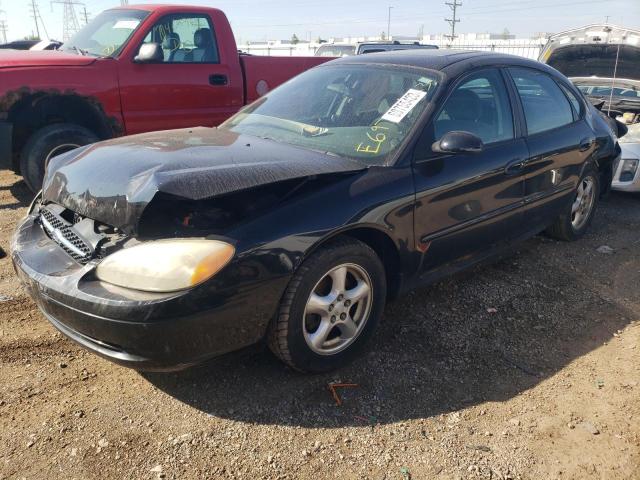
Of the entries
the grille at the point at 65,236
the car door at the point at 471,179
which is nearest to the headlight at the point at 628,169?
the car door at the point at 471,179

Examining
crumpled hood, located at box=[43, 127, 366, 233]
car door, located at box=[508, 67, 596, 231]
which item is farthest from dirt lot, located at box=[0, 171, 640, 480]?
car door, located at box=[508, 67, 596, 231]

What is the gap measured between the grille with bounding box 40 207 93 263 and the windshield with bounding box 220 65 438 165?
1284mm

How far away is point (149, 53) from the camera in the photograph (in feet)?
19.0

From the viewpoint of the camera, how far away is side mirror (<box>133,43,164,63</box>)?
5.81m

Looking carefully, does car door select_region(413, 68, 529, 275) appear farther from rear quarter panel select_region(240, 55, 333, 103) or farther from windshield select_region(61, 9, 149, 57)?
windshield select_region(61, 9, 149, 57)

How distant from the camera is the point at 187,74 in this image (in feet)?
20.3

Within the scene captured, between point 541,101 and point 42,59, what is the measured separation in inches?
185

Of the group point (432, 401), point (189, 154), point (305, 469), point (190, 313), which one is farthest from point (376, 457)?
point (189, 154)

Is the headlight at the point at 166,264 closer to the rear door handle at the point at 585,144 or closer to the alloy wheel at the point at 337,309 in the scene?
the alloy wheel at the point at 337,309

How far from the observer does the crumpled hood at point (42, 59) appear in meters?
5.41

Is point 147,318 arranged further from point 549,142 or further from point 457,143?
point 549,142

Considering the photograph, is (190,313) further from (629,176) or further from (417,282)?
(629,176)

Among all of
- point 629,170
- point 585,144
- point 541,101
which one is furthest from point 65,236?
point 629,170

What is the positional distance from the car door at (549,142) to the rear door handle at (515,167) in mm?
80
